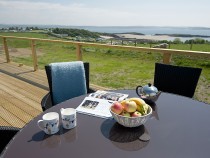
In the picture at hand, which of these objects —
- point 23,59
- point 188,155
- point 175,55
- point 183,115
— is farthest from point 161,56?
point 23,59

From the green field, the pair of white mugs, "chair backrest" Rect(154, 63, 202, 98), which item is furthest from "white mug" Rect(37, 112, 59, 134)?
the green field

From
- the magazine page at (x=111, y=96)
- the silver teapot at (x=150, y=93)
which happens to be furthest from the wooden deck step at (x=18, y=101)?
the silver teapot at (x=150, y=93)

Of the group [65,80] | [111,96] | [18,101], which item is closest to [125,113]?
[111,96]

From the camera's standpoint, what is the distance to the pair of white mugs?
3.47 ft

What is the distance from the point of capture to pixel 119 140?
39.7 inches

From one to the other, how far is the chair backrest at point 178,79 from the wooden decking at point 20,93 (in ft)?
6.45

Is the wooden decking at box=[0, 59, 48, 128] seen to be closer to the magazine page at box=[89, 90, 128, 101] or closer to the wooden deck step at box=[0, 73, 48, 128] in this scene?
the wooden deck step at box=[0, 73, 48, 128]

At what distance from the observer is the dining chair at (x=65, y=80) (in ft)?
6.63

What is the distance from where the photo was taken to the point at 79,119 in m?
1.25

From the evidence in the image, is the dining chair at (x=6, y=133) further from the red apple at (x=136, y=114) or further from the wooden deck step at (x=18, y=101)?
the wooden deck step at (x=18, y=101)

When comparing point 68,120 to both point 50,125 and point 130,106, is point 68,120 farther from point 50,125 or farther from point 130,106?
point 130,106

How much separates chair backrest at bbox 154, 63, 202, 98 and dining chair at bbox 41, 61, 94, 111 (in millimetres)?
887

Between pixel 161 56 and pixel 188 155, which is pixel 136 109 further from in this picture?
pixel 161 56

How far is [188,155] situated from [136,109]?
36 cm
